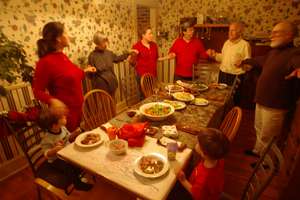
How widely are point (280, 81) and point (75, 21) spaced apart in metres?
2.67

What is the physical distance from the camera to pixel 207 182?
114 cm

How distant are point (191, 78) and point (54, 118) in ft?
8.18

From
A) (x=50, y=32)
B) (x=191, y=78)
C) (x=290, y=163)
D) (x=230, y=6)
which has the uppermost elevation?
(x=230, y=6)

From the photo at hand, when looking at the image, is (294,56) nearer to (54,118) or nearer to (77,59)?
(54,118)

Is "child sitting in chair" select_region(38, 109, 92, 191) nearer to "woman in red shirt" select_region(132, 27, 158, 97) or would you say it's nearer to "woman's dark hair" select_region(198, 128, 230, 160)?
"woman's dark hair" select_region(198, 128, 230, 160)

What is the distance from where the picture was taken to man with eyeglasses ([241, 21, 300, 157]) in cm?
189

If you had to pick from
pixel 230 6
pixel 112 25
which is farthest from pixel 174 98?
pixel 230 6

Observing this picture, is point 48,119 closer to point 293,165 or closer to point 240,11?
point 293,165

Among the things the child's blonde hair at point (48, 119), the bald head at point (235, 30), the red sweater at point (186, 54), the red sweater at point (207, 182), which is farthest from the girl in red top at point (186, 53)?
the red sweater at point (207, 182)

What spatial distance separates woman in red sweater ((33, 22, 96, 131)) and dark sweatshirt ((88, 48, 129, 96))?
873 mm

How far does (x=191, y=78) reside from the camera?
136 inches

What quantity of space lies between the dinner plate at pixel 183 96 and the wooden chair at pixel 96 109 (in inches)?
28.2

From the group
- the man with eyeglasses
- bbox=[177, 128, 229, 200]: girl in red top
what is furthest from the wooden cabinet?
bbox=[177, 128, 229, 200]: girl in red top

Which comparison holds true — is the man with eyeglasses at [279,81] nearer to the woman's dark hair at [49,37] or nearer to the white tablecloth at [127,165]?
the white tablecloth at [127,165]
